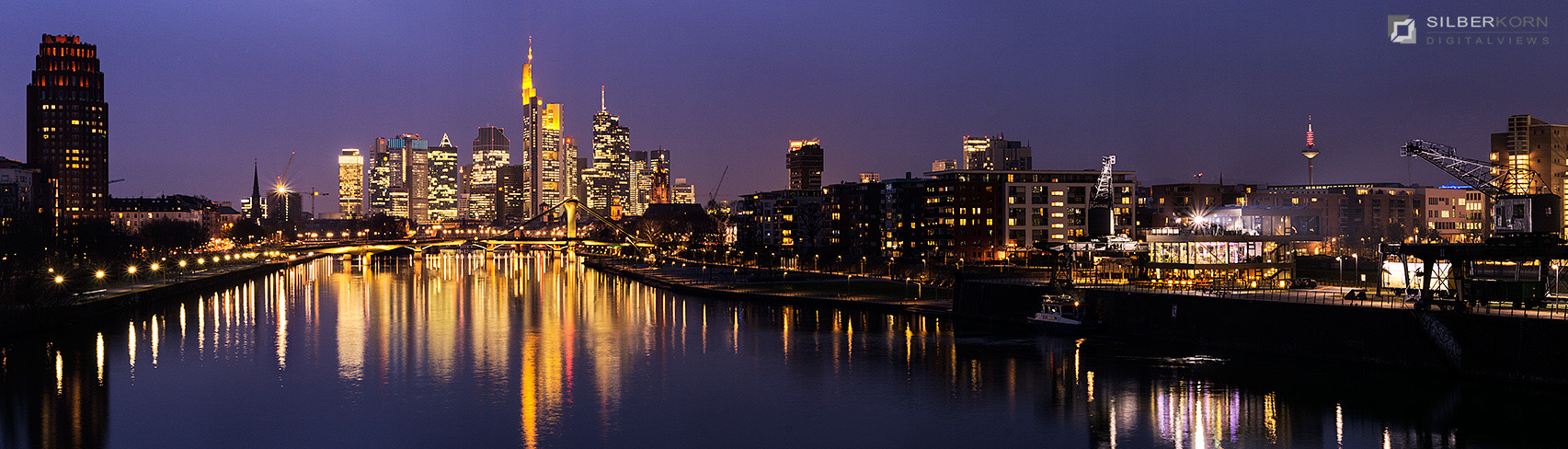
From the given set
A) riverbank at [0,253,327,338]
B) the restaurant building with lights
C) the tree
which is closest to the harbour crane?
the restaurant building with lights

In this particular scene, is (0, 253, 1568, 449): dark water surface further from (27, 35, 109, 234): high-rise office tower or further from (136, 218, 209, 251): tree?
(27, 35, 109, 234): high-rise office tower

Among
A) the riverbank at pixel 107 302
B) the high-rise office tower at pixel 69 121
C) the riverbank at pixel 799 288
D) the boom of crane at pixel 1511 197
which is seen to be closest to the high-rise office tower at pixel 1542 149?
the boom of crane at pixel 1511 197

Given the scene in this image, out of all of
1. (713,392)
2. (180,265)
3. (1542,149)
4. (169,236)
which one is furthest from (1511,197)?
(169,236)

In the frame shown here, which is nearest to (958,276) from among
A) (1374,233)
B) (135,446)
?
(135,446)

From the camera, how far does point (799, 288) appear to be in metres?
91.7

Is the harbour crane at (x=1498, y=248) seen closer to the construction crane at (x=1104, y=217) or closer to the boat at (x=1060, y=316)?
the boat at (x=1060, y=316)

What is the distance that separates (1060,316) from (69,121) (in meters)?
173

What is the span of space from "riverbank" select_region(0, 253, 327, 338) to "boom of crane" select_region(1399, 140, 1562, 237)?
217 feet

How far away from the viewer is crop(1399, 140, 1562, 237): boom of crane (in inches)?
1930

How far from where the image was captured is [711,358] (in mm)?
52312

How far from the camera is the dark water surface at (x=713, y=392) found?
35.0 m

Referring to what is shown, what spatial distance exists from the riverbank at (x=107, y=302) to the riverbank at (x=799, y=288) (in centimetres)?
3868

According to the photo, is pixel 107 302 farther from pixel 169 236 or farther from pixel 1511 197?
pixel 1511 197

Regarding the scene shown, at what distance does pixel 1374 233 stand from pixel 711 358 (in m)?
112
